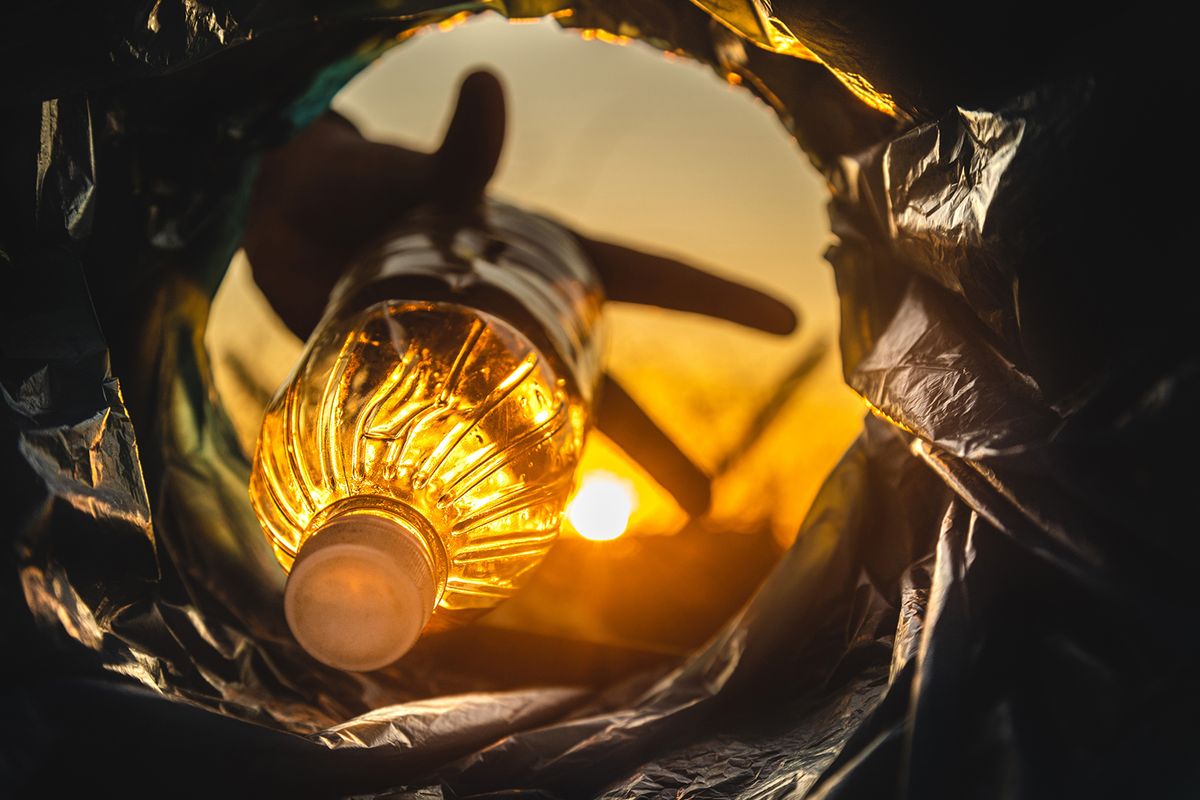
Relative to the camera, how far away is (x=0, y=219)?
54cm

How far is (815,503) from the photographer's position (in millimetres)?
747

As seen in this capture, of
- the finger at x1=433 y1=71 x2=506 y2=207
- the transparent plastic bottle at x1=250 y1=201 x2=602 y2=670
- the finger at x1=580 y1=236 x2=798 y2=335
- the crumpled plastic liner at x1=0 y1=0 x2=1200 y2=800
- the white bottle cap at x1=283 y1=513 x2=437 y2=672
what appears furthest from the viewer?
the finger at x1=580 y1=236 x2=798 y2=335

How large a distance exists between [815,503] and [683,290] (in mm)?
368

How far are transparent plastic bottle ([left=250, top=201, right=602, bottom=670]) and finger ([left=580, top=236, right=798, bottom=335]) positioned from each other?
0.16 meters

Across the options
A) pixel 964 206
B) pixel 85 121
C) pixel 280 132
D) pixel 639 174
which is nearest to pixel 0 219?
pixel 85 121

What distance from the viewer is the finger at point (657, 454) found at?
100 cm

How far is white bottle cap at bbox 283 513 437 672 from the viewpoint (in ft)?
1.66

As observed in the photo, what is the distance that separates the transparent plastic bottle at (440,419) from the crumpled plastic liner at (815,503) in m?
0.13

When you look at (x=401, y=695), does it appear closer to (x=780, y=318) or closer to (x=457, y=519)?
(x=457, y=519)

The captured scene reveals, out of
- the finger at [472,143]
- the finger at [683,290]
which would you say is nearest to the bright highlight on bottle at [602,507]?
the finger at [683,290]

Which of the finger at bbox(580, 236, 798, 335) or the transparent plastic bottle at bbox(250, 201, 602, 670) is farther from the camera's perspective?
the finger at bbox(580, 236, 798, 335)

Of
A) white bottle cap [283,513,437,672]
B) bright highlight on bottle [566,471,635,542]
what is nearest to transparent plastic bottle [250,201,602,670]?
white bottle cap [283,513,437,672]

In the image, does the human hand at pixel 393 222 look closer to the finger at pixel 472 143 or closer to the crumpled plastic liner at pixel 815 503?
the finger at pixel 472 143

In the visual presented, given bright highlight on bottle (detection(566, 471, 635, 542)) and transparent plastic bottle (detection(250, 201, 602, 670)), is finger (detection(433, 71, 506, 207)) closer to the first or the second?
transparent plastic bottle (detection(250, 201, 602, 670))
